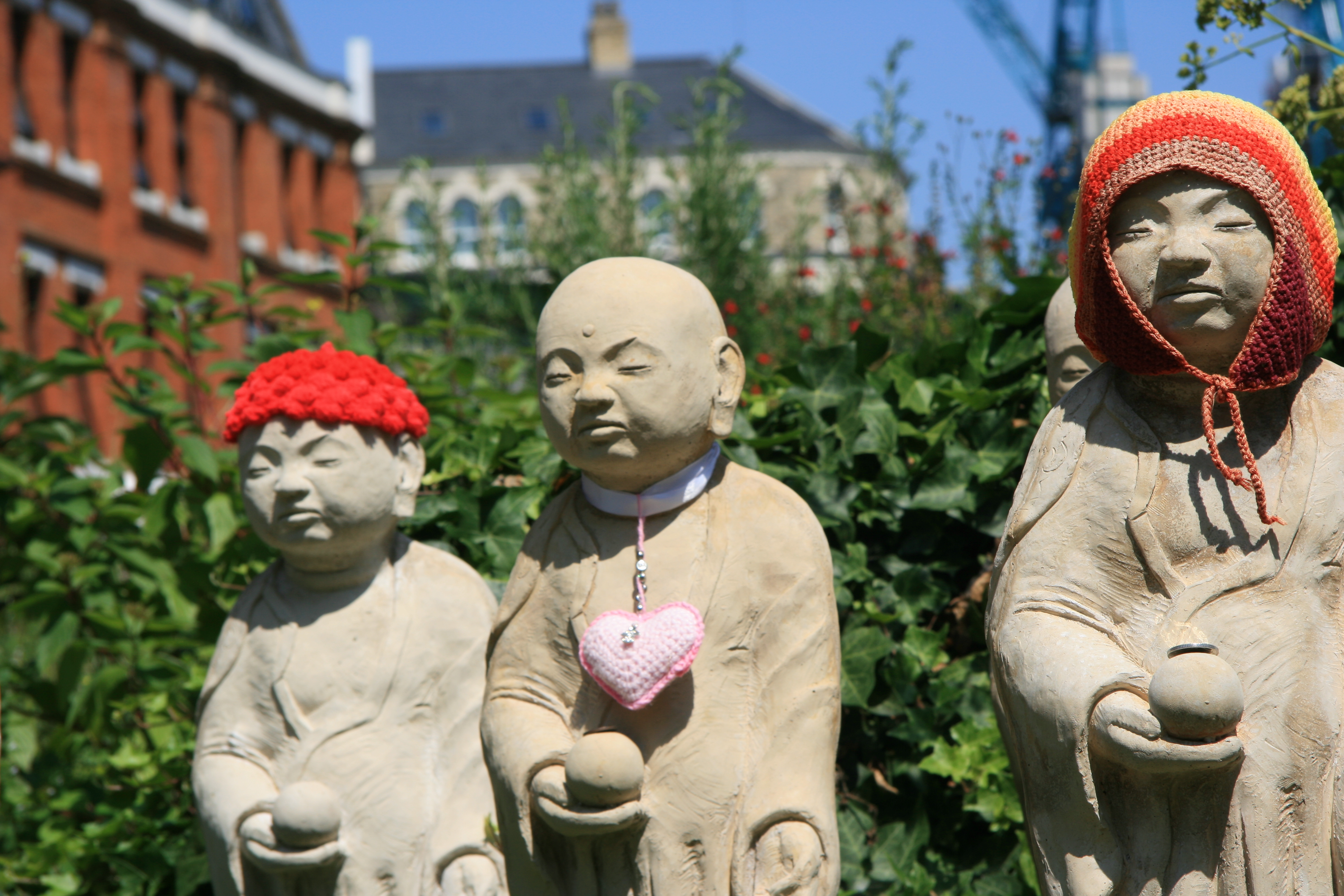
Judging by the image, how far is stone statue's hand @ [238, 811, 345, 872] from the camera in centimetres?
352

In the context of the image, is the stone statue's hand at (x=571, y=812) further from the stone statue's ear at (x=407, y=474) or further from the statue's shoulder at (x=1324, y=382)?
the statue's shoulder at (x=1324, y=382)

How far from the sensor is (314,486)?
12.2ft

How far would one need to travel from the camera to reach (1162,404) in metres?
2.98

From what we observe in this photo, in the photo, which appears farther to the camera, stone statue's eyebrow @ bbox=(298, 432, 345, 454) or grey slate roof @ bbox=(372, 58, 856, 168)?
grey slate roof @ bbox=(372, 58, 856, 168)

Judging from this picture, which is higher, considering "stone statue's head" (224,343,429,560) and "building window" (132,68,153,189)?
"building window" (132,68,153,189)

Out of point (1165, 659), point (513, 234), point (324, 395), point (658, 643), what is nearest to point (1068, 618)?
point (1165, 659)

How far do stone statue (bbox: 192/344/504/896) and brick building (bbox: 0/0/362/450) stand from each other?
12.4 m

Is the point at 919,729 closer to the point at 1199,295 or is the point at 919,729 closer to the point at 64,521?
the point at 1199,295

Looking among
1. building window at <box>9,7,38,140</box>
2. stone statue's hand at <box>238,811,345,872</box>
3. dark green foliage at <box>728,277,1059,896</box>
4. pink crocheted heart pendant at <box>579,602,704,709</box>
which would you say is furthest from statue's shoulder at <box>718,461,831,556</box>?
building window at <box>9,7,38,140</box>

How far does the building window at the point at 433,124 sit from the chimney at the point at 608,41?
152 inches

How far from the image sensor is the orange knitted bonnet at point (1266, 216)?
2805 mm

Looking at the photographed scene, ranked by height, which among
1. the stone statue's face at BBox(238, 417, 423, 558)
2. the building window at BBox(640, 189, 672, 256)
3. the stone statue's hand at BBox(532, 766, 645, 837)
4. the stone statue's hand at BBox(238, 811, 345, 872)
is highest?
the building window at BBox(640, 189, 672, 256)

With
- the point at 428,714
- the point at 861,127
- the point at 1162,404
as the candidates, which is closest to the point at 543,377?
the point at 428,714

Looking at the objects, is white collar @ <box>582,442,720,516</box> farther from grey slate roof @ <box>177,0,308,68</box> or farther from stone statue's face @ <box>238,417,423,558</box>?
grey slate roof @ <box>177,0,308,68</box>
